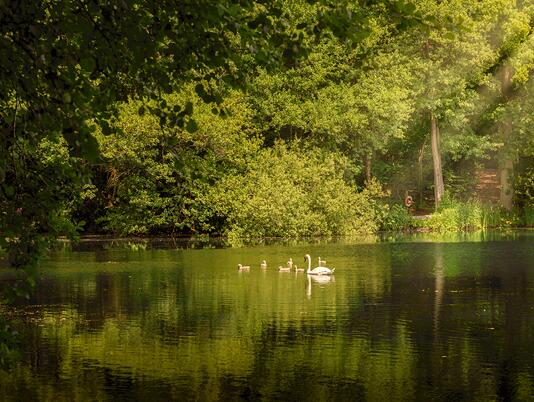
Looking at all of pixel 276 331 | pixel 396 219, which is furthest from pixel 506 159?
pixel 276 331

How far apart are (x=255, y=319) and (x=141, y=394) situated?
8875 millimetres

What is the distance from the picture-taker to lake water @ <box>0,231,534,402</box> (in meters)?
17.8

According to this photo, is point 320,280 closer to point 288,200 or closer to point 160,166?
point 288,200

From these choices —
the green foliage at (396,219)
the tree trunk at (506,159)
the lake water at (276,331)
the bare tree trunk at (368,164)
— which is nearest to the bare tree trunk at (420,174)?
the tree trunk at (506,159)

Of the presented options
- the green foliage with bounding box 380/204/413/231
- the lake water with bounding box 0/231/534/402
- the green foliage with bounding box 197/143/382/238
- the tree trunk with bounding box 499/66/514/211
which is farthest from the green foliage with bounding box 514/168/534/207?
the lake water with bounding box 0/231/534/402

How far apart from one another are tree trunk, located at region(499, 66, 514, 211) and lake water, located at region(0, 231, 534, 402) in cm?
2681

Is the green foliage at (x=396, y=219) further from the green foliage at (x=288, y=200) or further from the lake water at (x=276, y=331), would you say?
the lake water at (x=276, y=331)

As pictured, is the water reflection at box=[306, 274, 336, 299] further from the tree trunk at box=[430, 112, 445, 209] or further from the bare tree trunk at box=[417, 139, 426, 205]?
the bare tree trunk at box=[417, 139, 426, 205]

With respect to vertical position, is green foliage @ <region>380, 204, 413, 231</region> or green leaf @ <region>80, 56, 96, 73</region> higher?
green foliage @ <region>380, 204, 413, 231</region>

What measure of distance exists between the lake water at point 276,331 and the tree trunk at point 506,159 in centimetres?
2681

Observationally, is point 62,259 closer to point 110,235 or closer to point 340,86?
point 110,235

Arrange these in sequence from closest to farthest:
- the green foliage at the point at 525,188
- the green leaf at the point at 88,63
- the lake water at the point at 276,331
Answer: the green leaf at the point at 88,63
the lake water at the point at 276,331
the green foliage at the point at 525,188

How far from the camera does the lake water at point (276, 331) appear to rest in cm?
1778

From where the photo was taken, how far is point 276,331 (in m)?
23.9
